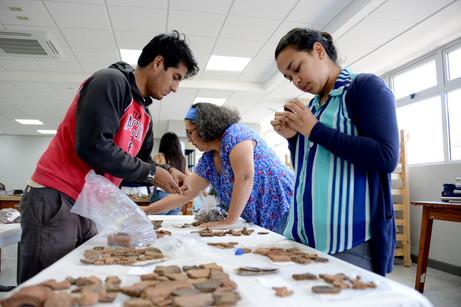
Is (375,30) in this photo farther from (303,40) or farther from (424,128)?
(303,40)

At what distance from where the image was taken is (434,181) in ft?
12.1

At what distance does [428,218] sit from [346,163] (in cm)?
229

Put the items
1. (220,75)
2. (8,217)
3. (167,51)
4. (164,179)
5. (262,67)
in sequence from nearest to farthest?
(164,179), (167,51), (8,217), (262,67), (220,75)

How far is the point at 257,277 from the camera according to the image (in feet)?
2.16

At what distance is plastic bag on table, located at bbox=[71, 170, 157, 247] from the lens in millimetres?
994

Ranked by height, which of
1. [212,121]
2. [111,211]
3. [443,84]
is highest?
[443,84]

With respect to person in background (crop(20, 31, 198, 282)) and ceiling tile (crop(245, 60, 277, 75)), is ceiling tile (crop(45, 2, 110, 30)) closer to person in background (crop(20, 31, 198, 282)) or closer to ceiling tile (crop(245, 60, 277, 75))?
ceiling tile (crop(245, 60, 277, 75))

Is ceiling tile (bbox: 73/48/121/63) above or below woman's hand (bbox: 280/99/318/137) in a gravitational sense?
above

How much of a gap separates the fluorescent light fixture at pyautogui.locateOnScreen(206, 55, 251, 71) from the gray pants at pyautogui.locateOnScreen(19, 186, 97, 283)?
3.73m

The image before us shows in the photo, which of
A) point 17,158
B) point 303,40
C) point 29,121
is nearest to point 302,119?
point 303,40

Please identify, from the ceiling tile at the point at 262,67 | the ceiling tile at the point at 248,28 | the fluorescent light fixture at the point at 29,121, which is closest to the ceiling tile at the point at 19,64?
the ceiling tile at the point at 248,28

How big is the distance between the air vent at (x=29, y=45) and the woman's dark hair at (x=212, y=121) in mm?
3011

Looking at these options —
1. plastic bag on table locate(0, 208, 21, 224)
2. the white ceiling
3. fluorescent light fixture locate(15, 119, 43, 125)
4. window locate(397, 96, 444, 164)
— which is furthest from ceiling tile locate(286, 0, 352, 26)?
fluorescent light fixture locate(15, 119, 43, 125)

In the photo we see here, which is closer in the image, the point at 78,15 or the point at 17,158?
the point at 78,15
